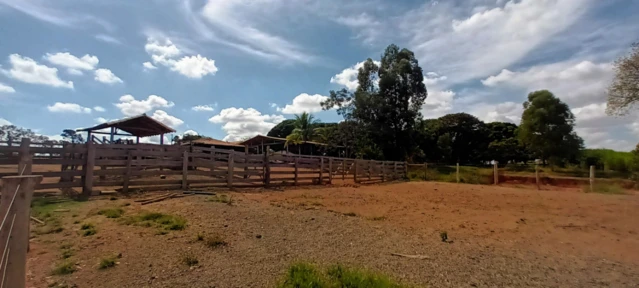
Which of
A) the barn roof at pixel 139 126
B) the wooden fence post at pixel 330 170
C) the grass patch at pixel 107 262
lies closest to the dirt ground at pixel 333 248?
the grass patch at pixel 107 262

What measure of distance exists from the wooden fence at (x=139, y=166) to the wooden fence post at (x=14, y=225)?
7.66 ft

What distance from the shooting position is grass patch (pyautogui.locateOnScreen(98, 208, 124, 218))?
580 cm

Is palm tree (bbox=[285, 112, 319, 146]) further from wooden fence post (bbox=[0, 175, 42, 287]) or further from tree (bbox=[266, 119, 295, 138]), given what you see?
wooden fence post (bbox=[0, 175, 42, 287])

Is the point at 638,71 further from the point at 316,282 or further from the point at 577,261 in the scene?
the point at 316,282

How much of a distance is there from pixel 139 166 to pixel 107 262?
5604 millimetres

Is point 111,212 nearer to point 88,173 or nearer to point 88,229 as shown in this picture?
point 88,229

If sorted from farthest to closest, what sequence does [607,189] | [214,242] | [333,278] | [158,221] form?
[607,189] < [158,221] < [214,242] < [333,278]

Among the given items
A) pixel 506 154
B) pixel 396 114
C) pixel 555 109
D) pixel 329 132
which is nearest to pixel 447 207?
pixel 396 114

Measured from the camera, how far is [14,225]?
238 centimetres

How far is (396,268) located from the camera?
4.22 m

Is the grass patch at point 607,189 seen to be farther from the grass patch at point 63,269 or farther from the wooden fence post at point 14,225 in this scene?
the wooden fence post at point 14,225

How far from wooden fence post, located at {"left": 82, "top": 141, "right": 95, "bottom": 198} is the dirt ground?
0.73 m

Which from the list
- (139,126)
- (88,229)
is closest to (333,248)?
(88,229)

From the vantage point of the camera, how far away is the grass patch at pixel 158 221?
534cm
